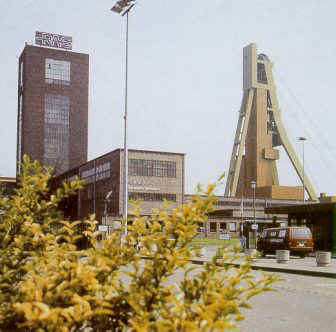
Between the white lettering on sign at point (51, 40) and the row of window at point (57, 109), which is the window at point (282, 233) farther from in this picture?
the white lettering on sign at point (51, 40)

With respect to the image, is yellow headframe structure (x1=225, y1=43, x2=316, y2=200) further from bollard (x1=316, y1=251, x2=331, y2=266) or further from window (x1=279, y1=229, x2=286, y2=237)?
bollard (x1=316, y1=251, x2=331, y2=266)

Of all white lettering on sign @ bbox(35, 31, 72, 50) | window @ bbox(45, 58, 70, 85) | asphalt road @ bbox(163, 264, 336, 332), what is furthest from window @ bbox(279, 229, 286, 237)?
white lettering on sign @ bbox(35, 31, 72, 50)

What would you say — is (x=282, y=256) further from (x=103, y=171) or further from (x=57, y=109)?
(x=57, y=109)

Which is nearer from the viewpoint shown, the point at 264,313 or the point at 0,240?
the point at 0,240

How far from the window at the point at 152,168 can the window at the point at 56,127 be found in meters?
86.0

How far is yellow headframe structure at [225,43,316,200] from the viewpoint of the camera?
370ft

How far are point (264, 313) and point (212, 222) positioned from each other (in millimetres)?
89573

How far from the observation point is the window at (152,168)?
85.6 metres

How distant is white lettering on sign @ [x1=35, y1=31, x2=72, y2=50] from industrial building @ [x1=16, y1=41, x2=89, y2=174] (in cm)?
134

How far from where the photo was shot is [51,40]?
178 meters

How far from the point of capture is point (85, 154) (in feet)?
586

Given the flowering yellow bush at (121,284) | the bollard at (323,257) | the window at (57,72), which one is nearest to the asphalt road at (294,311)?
the flowering yellow bush at (121,284)

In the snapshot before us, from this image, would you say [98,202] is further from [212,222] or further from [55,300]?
[55,300]

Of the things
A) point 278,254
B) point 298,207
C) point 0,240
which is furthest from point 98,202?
point 0,240
